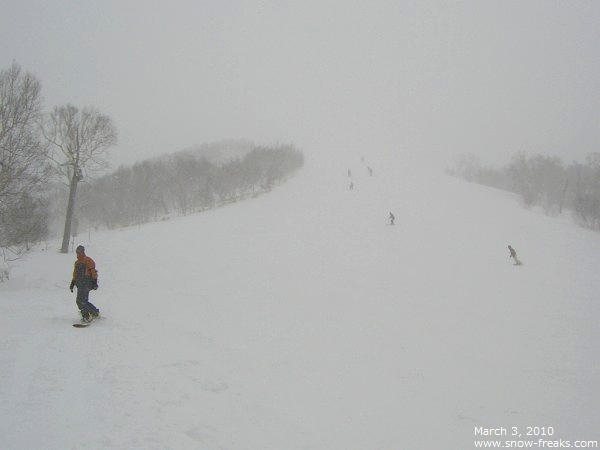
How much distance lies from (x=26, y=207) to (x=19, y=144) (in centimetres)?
385

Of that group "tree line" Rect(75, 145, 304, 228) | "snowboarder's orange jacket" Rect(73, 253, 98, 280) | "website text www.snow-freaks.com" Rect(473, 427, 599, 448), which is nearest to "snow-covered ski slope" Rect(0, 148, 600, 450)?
"website text www.snow-freaks.com" Rect(473, 427, 599, 448)

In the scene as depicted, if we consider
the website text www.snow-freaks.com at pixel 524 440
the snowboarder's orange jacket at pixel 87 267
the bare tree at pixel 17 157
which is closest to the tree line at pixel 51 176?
the bare tree at pixel 17 157

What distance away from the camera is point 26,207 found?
20141mm

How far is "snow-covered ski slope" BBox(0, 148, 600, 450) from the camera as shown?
7.33 metres

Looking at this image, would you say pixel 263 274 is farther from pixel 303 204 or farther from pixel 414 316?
pixel 303 204

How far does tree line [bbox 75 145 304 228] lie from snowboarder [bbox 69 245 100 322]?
52512 mm

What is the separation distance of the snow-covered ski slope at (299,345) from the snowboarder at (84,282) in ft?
1.65

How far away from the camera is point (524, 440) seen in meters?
9.12

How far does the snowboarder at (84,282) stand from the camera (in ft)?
36.7

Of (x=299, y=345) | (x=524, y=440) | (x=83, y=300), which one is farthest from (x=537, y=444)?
(x=83, y=300)

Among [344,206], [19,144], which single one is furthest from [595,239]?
[19,144]

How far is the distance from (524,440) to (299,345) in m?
7.17

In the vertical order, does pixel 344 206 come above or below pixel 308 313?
above

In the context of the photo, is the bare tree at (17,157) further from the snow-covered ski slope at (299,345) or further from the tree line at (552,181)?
the tree line at (552,181)
